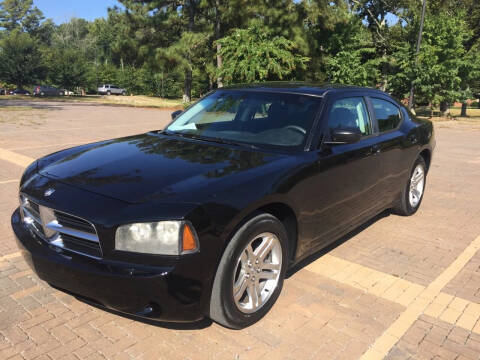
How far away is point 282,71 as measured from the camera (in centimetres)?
2061

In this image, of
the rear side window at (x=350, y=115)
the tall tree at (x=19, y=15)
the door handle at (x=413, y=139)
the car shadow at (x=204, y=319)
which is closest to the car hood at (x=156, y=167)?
the car shadow at (x=204, y=319)

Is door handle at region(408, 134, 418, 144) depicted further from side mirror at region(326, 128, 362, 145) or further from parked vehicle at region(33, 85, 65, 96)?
parked vehicle at region(33, 85, 65, 96)

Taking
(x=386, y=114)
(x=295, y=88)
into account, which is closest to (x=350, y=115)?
(x=295, y=88)

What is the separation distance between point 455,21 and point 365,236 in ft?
74.3

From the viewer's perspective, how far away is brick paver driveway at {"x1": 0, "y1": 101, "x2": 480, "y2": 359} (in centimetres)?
275

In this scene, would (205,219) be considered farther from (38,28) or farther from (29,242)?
(38,28)

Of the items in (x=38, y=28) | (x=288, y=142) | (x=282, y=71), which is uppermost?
(x=38, y=28)

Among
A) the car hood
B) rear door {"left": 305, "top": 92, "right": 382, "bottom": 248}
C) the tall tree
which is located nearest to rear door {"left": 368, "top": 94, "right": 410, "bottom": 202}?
rear door {"left": 305, "top": 92, "right": 382, "bottom": 248}

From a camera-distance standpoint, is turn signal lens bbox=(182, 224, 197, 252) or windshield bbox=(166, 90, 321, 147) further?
windshield bbox=(166, 90, 321, 147)

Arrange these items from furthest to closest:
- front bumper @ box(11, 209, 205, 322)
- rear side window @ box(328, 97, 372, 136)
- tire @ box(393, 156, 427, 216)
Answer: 1. tire @ box(393, 156, 427, 216)
2. rear side window @ box(328, 97, 372, 136)
3. front bumper @ box(11, 209, 205, 322)

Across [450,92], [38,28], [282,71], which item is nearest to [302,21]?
[282,71]

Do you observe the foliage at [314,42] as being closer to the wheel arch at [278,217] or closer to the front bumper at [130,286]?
the wheel arch at [278,217]

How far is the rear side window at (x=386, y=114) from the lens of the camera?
4.57 metres

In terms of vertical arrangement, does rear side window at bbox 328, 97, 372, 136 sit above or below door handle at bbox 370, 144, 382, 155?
above
